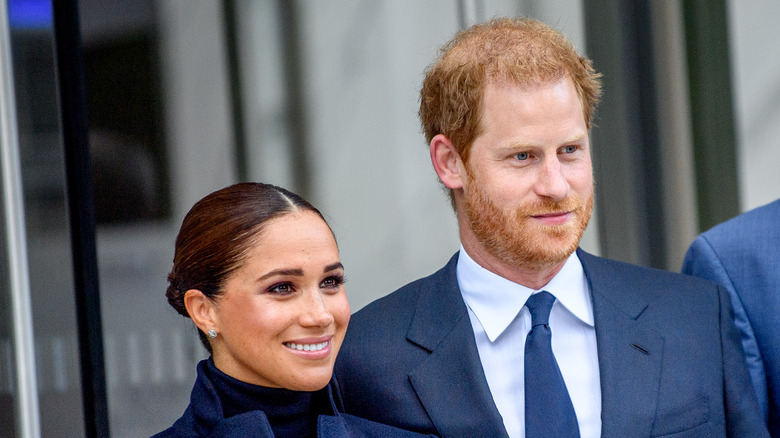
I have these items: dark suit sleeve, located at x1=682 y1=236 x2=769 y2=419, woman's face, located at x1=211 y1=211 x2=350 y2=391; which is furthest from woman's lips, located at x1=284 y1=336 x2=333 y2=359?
dark suit sleeve, located at x1=682 y1=236 x2=769 y2=419

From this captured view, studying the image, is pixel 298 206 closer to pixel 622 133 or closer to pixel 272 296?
pixel 272 296

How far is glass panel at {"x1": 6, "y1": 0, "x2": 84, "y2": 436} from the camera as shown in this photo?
8.96 feet

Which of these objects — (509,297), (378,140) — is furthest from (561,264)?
(378,140)

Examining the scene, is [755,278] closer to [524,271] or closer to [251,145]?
[524,271]

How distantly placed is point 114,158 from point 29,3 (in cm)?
51

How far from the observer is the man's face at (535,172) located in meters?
2.11

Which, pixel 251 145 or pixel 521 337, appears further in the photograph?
pixel 251 145

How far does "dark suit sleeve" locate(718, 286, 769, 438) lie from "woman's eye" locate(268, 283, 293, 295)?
103 cm

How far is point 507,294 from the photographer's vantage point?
222cm

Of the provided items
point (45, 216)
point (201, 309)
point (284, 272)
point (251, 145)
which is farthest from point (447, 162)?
point (45, 216)

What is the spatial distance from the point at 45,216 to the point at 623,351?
1674mm

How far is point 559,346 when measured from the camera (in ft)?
7.12

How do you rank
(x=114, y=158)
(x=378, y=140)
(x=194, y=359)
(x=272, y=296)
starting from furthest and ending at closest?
(x=378, y=140)
(x=194, y=359)
(x=114, y=158)
(x=272, y=296)

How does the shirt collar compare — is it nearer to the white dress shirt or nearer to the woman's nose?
the white dress shirt
